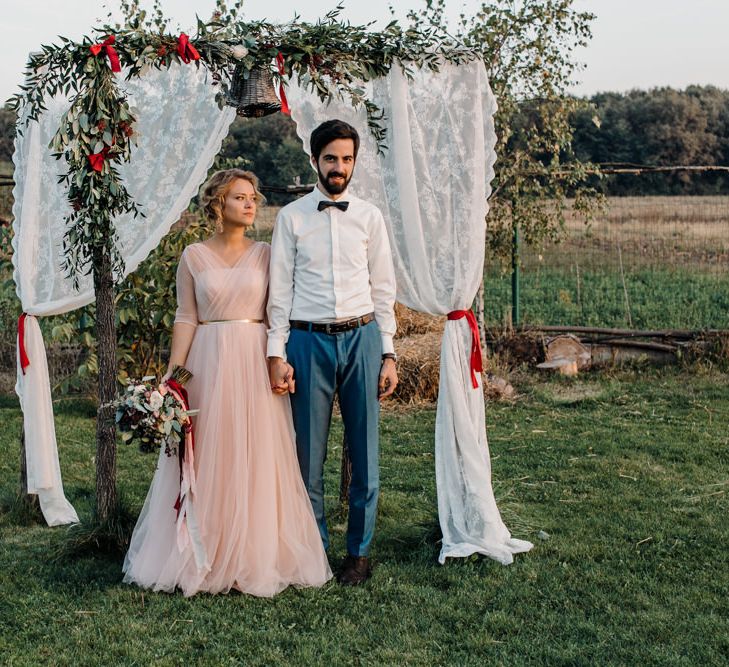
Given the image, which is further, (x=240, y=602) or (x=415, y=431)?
(x=415, y=431)

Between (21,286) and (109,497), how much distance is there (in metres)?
1.10

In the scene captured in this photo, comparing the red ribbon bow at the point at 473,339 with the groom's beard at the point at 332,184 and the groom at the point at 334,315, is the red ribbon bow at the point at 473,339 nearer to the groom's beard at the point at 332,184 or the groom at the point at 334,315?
the groom at the point at 334,315

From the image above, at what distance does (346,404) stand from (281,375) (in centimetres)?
31

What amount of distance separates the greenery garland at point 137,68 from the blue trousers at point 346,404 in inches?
40.3

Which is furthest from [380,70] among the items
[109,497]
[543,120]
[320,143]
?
[543,120]

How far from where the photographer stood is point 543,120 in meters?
8.09

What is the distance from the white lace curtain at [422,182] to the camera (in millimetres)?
4125

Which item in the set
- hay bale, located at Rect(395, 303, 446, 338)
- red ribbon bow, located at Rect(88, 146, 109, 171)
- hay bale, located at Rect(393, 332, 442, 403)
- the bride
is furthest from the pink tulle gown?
hay bale, located at Rect(395, 303, 446, 338)

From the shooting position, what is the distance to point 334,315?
146 inches

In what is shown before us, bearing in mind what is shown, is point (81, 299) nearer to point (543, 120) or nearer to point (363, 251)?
point (363, 251)

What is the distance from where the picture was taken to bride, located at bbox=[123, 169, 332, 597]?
12.3 feet

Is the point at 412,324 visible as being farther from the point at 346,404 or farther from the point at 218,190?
the point at 218,190

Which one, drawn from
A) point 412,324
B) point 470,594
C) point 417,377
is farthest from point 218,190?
point 412,324

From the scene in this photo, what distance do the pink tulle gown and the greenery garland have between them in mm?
488
